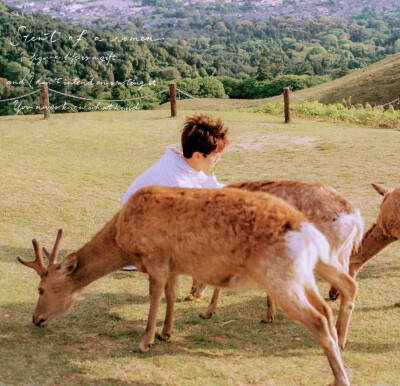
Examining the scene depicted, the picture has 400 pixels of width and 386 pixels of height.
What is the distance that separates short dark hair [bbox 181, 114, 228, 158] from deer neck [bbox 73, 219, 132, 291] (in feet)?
3.54

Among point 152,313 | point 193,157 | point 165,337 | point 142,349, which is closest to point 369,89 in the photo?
point 193,157

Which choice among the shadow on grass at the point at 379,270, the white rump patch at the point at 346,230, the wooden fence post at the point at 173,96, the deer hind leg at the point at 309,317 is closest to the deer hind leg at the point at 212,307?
the white rump patch at the point at 346,230

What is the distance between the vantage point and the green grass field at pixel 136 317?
4.45 meters

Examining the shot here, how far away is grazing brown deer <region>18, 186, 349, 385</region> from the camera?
404 cm

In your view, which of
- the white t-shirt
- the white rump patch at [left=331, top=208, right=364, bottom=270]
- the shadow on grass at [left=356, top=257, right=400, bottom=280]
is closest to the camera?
the white rump patch at [left=331, top=208, right=364, bottom=270]

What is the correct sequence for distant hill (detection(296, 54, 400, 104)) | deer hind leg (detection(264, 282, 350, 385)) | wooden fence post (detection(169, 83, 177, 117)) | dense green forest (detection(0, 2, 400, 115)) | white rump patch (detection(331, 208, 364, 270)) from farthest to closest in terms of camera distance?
dense green forest (detection(0, 2, 400, 115)) → distant hill (detection(296, 54, 400, 104)) → wooden fence post (detection(169, 83, 177, 117)) → white rump patch (detection(331, 208, 364, 270)) → deer hind leg (detection(264, 282, 350, 385))

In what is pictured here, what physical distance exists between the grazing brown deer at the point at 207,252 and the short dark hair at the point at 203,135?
80cm

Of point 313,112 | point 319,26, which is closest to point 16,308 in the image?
point 313,112

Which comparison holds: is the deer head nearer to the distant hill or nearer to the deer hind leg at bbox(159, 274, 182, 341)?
the deer hind leg at bbox(159, 274, 182, 341)

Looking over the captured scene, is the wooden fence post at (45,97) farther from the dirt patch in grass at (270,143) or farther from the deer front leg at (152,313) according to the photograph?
the deer front leg at (152,313)

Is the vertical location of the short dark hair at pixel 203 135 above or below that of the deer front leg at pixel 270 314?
above

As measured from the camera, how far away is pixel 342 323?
194 inches

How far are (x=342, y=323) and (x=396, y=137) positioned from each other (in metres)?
11.1

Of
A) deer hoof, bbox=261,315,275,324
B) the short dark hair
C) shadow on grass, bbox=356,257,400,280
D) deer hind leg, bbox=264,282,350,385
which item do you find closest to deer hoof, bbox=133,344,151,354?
deer hoof, bbox=261,315,275,324
